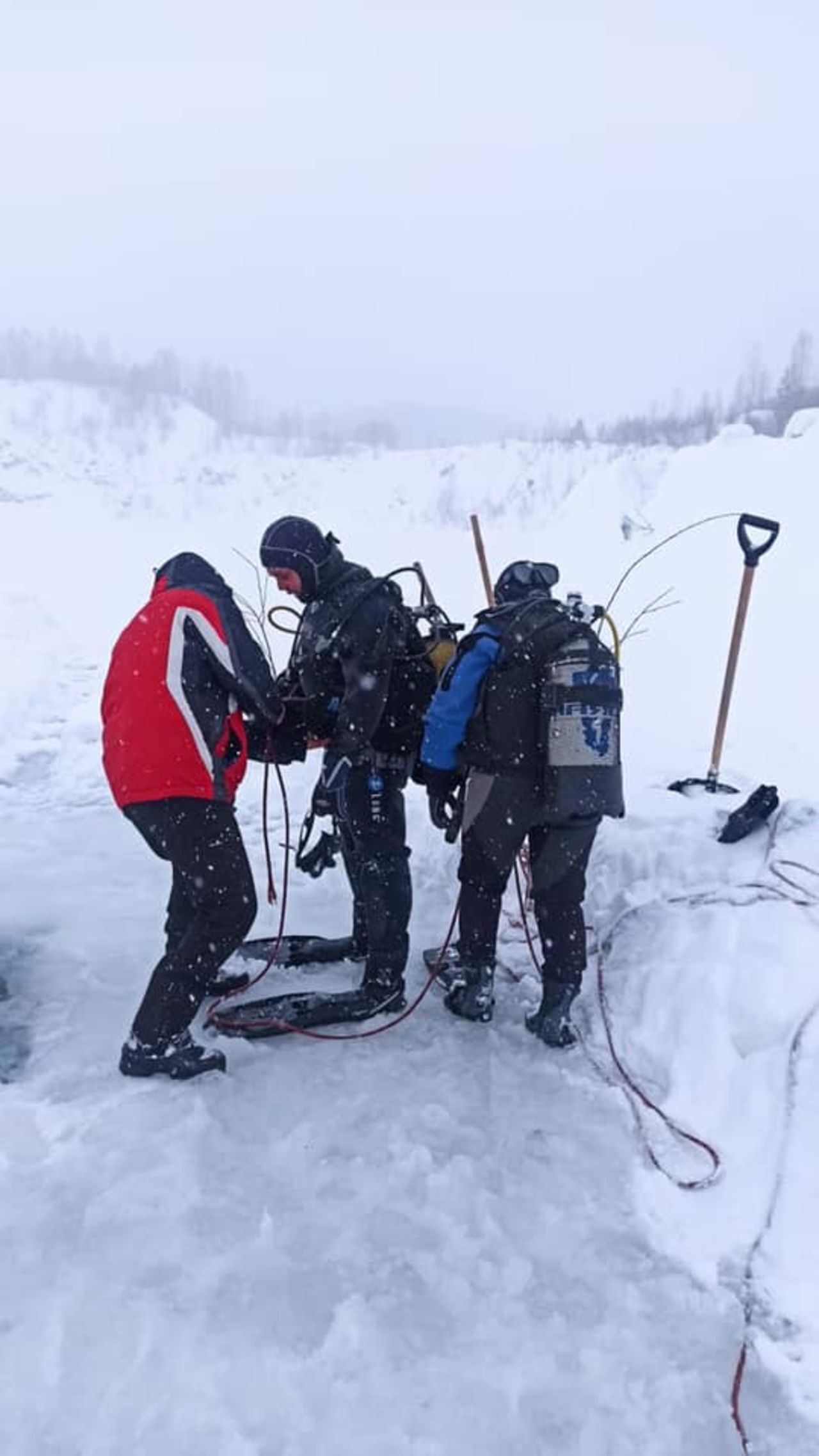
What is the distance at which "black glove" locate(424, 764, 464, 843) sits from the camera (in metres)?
3.56

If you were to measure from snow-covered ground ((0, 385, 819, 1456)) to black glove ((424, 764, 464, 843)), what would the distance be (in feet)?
2.51

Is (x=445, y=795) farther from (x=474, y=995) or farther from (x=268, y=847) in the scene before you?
(x=268, y=847)

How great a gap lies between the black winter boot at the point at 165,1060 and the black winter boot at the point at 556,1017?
128cm

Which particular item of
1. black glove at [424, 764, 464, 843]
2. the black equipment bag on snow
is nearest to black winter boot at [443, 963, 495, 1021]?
black glove at [424, 764, 464, 843]

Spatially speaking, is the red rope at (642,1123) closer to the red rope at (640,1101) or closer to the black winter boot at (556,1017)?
the red rope at (640,1101)

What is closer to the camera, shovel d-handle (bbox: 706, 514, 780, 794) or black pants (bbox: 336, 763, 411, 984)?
black pants (bbox: 336, 763, 411, 984)

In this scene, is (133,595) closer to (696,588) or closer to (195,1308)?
(696,588)

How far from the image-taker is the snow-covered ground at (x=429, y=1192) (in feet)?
6.66

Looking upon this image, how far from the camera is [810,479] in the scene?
14.5 meters

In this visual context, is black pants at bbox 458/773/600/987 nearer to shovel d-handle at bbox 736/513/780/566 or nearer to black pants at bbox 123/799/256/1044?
black pants at bbox 123/799/256/1044

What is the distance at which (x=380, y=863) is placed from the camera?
3.60m

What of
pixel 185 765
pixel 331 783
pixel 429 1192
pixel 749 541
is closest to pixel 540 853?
pixel 331 783

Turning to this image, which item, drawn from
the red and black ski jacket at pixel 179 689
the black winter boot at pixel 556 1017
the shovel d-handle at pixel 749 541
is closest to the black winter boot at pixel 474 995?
the black winter boot at pixel 556 1017

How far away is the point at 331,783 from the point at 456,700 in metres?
0.61
